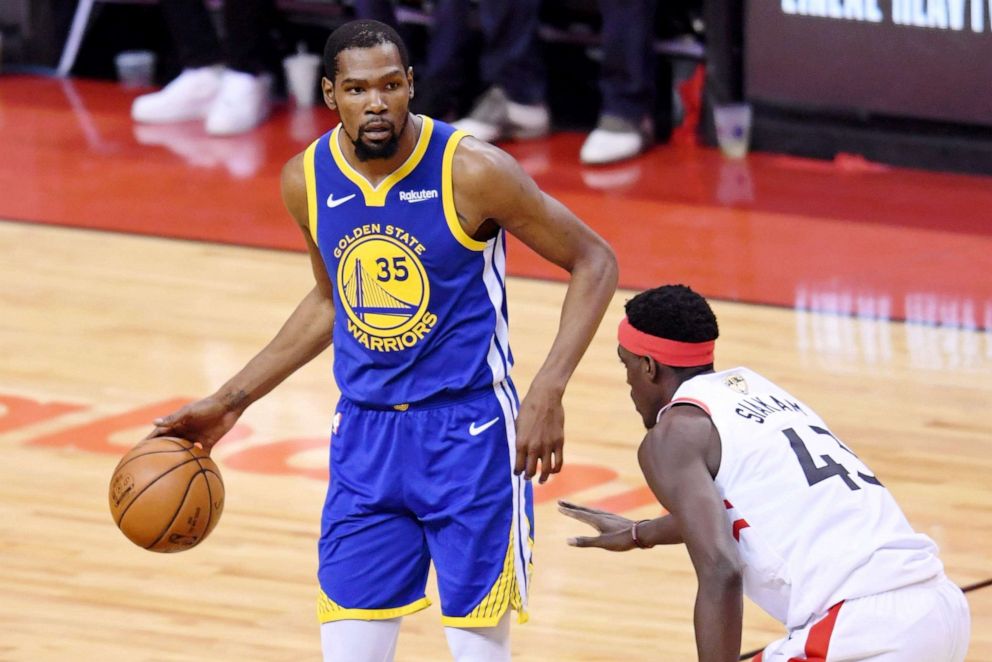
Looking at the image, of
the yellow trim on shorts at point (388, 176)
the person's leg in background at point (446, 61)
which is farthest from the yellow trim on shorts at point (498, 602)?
the person's leg in background at point (446, 61)

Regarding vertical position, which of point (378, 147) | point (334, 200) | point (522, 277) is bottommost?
point (522, 277)

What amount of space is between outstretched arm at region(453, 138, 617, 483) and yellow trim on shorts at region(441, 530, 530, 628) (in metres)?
0.23

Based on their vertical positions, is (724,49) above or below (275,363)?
below

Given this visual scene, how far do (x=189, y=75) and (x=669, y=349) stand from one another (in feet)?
26.5

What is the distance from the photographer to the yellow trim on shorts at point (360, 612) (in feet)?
13.0

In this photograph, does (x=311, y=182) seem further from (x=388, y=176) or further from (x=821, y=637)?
(x=821, y=637)

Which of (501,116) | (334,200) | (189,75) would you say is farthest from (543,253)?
(189,75)

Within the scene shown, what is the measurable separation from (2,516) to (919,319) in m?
3.83

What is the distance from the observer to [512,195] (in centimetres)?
387

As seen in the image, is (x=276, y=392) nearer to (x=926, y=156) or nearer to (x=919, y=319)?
(x=919, y=319)

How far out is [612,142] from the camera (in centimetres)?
1008

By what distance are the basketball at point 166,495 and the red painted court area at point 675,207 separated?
4.02 m

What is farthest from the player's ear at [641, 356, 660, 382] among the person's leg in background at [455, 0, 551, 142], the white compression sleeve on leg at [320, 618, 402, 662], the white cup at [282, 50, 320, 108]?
the white cup at [282, 50, 320, 108]

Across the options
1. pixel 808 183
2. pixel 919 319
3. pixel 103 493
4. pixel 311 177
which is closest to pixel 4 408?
pixel 103 493
